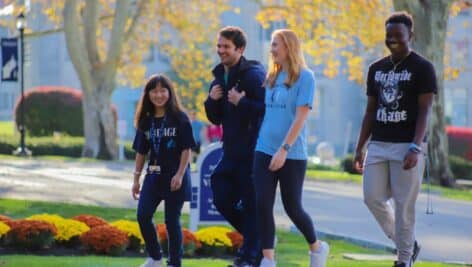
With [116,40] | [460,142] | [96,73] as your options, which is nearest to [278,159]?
[116,40]

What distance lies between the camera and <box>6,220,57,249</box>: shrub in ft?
38.4

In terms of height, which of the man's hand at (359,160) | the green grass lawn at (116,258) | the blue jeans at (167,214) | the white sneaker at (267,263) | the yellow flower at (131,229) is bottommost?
the green grass lawn at (116,258)

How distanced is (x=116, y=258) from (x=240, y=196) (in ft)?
6.35

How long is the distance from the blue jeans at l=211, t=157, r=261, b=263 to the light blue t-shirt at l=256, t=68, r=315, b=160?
1.79 ft

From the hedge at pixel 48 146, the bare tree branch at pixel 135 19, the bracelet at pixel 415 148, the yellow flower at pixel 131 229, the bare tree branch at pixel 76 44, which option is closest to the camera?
the bracelet at pixel 415 148

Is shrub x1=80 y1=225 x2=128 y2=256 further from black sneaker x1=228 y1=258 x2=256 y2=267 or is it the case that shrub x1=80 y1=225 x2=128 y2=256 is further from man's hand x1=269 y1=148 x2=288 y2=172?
man's hand x1=269 y1=148 x2=288 y2=172

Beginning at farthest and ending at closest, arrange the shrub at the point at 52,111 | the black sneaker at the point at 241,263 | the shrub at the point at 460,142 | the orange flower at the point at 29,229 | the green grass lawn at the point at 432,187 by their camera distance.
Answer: the shrub at the point at 52,111
the shrub at the point at 460,142
the green grass lawn at the point at 432,187
the orange flower at the point at 29,229
the black sneaker at the point at 241,263

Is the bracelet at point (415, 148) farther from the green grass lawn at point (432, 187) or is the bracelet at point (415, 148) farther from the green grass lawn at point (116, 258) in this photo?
the green grass lawn at point (432, 187)

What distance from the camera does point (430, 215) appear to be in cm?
1889

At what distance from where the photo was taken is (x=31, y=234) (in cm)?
1171

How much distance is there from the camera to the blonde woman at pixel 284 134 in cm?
913

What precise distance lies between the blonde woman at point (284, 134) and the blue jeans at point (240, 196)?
0.42 meters

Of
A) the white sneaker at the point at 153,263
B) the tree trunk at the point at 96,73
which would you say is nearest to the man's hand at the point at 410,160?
the white sneaker at the point at 153,263

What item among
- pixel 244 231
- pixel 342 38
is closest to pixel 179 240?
pixel 244 231
